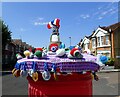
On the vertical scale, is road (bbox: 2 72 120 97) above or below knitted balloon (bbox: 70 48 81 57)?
below

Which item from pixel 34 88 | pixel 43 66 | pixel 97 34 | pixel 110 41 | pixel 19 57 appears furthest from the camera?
pixel 97 34

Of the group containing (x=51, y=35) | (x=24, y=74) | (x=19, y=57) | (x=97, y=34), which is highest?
(x=97, y=34)

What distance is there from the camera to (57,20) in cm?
339

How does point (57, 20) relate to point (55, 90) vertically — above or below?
above

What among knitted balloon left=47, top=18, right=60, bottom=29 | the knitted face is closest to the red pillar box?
the knitted face

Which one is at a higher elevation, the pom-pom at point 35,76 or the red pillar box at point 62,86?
the pom-pom at point 35,76

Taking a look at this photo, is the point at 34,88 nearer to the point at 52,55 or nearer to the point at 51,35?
the point at 52,55

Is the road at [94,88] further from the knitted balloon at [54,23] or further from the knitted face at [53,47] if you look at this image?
the knitted face at [53,47]

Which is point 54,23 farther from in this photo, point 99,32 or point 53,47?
point 99,32

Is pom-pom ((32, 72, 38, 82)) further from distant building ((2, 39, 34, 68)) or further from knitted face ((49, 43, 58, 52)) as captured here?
distant building ((2, 39, 34, 68))

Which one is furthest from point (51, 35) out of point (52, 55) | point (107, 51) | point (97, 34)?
point (97, 34)

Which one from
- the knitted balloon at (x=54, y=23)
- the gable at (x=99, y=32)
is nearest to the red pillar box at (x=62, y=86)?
the knitted balloon at (x=54, y=23)

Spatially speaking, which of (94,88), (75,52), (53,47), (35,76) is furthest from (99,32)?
(35,76)

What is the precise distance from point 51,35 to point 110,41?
1329 inches
